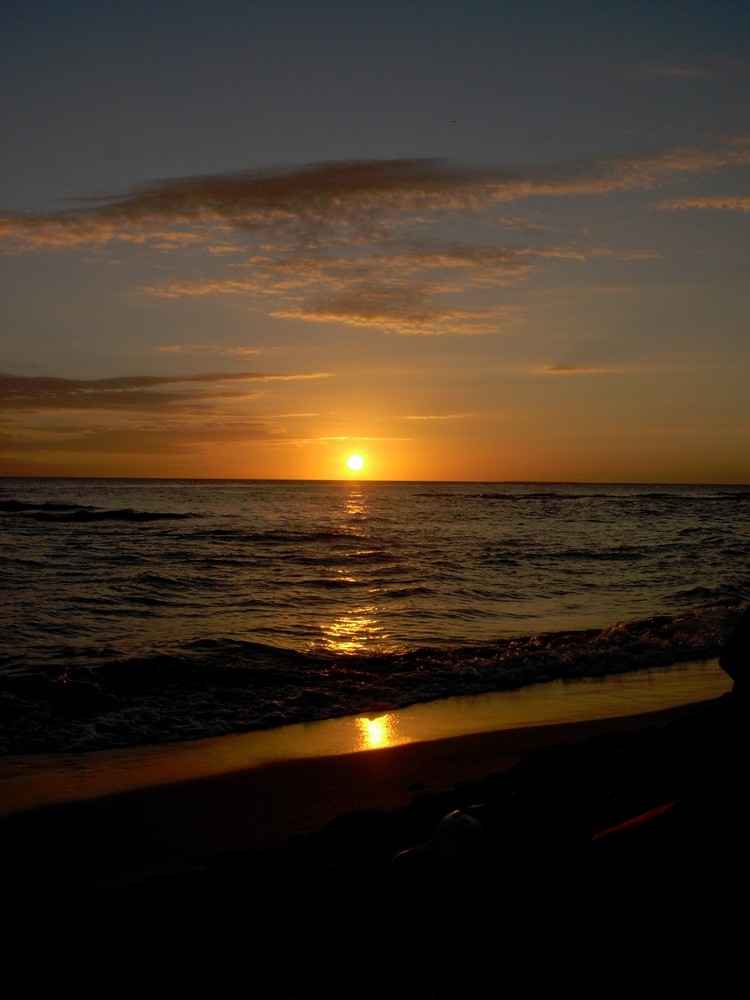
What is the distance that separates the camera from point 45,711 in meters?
8.32

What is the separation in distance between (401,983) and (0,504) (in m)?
53.4

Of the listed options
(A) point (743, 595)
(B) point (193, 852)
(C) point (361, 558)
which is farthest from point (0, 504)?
(B) point (193, 852)

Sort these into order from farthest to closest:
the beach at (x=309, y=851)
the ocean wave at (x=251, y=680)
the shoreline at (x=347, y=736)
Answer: the ocean wave at (x=251, y=680), the shoreline at (x=347, y=736), the beach at (x=309, y=851)

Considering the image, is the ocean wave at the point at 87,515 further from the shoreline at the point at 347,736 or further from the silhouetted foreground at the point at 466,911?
the silhouetted foreground at the point at 466,911

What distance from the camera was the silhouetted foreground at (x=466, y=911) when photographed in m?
2.72

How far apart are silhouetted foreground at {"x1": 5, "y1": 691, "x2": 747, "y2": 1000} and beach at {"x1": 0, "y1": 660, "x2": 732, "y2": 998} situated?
0.01m

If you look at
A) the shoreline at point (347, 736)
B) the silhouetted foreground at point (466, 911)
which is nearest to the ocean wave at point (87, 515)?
the shoreline at point (347, 736)

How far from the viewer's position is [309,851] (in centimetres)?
462

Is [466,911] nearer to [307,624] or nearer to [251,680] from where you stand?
[251,680]

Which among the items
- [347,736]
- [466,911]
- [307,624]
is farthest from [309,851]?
[307,624]

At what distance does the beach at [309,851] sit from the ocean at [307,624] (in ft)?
7.09

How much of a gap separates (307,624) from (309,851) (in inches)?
351

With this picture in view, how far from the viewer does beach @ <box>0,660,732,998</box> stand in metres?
3.37

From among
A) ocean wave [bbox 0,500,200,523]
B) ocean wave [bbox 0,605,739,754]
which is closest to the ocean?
ocean wave [bbox 0,605,739,754]
